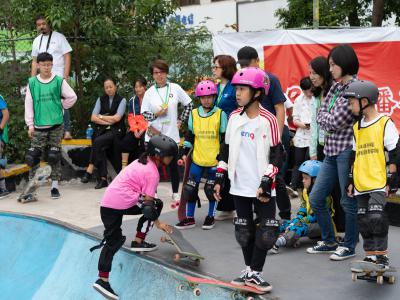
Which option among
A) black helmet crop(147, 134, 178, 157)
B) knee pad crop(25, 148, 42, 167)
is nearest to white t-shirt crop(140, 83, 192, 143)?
knee pad crop(25, 148, 42, 167)

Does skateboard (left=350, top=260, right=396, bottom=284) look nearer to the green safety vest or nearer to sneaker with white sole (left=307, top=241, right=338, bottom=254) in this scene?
sneaker with white sole (left=307, top=241, right=338, bottom=254)

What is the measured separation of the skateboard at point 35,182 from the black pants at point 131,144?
1316 millimetres

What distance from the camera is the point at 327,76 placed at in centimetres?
557

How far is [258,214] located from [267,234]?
23 centimetres

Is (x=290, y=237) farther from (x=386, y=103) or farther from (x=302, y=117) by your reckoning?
(x=386, y=103)

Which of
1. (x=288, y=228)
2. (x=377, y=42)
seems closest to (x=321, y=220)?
(x=288, y=228)

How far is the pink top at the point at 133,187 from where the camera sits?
16.9ft

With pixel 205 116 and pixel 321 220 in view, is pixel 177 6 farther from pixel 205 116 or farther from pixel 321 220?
pixel 321 220

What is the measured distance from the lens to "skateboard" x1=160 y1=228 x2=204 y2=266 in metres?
5.30

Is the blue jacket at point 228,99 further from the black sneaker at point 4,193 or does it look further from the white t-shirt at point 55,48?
the black sneaker at point 4,193

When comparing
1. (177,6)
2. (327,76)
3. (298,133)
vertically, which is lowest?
(298,133)

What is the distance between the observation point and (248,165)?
477 cm

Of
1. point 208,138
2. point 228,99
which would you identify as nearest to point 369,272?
point 208,138

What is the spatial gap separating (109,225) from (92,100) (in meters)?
5.69
